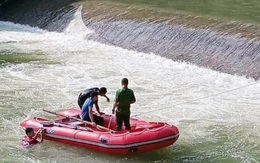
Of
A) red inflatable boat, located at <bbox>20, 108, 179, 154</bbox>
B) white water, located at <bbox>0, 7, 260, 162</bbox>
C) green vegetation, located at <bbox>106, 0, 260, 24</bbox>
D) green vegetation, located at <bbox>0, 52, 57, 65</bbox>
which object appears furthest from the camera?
green vegetation, located at <bbox>106, 0, 260, 24</bbox>

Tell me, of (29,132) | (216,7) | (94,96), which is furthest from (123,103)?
(216,7)

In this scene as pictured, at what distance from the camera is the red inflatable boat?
1062 cm

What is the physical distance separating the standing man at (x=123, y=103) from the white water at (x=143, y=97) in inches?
27.8

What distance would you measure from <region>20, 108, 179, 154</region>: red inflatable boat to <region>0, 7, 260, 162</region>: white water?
268 mm

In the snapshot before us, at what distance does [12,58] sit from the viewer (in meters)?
19.5

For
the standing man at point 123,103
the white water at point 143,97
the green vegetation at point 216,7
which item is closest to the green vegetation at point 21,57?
the white water at point 143,97

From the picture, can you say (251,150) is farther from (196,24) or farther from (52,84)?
(196,24)

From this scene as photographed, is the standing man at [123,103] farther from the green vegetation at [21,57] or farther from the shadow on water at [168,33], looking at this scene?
the green vegetation at [21,57]

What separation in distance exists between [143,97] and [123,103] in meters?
4.20

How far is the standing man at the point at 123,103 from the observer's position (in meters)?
10.9

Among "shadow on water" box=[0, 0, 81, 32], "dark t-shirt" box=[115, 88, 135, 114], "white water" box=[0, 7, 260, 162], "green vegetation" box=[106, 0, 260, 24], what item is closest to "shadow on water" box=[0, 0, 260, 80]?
"shadow on water" box=[0, 0, 81, 32]

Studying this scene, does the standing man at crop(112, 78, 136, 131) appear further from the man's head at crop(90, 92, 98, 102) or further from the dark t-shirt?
the man's head at crop(90, 92, 98, 102)

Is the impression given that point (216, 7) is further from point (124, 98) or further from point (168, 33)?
point (124, 98)

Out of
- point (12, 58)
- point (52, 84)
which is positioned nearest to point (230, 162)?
point (52, 84)
